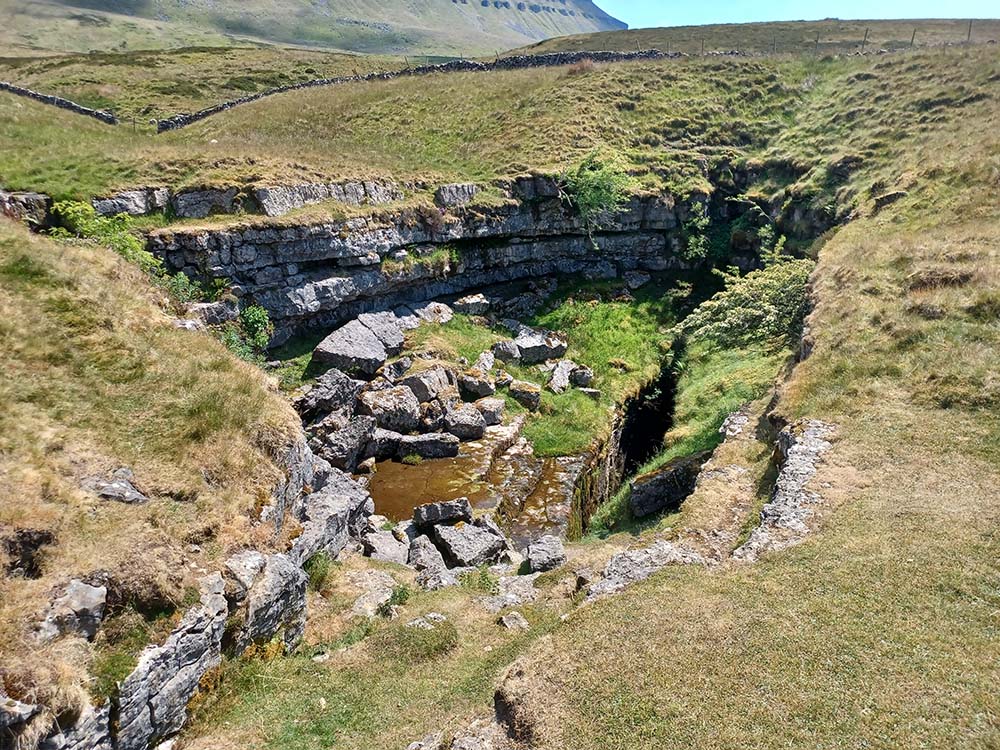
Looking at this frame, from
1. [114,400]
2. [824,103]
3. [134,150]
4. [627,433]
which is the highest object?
[824,103]

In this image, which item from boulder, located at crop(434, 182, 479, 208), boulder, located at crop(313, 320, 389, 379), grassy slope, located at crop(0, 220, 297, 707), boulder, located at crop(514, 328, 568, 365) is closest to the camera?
grassy slope, located at crop(0, 220, 297, 707)

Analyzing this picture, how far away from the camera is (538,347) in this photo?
116 feet

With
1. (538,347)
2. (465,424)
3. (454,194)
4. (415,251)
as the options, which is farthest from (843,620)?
(454,194)

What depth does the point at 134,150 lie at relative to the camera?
32.9m

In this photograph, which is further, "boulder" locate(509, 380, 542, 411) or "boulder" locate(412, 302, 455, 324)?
"boulder" locate(412, 302, 455, 324)

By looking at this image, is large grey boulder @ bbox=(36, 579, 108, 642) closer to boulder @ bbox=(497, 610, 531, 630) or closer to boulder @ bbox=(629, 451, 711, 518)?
boulder @ bbox=(497, 610, 531, 630)

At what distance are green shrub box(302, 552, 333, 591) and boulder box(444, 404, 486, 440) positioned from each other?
1261 cm

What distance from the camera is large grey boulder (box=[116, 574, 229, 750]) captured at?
33.2 ft

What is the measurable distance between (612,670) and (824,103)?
58131 mm

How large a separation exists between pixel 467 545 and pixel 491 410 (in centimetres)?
1073

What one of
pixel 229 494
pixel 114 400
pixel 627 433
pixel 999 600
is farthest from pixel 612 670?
pixel 627 433

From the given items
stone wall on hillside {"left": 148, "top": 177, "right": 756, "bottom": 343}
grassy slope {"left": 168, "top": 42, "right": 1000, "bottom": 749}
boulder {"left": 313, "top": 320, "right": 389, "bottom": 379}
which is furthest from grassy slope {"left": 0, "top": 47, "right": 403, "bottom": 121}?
grassy slope {"left": 168, "top": 42, "right": 1000, "bottom": 749}

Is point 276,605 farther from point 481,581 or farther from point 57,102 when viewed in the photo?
point 57,102

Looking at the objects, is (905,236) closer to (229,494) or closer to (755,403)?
(755,403)
